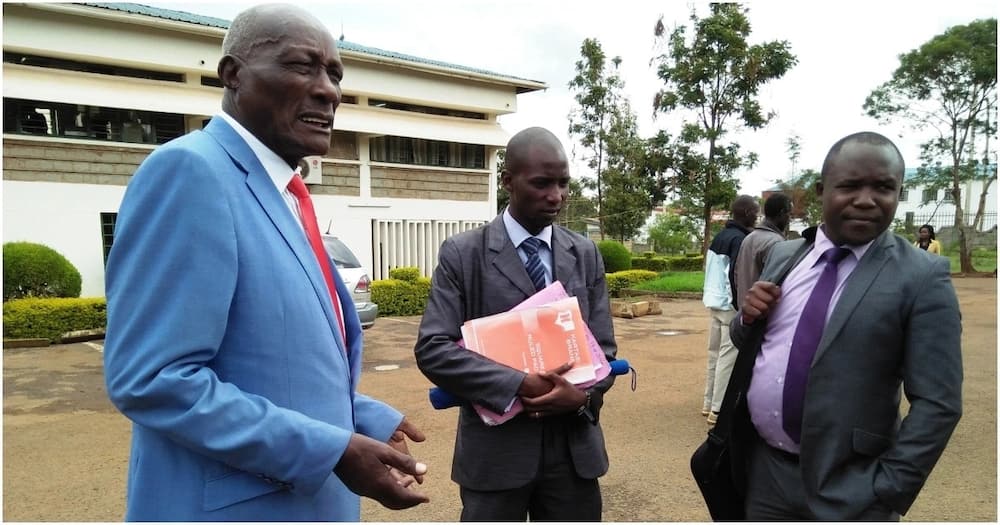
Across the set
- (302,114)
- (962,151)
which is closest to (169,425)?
(302,114)

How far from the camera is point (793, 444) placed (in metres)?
2.21

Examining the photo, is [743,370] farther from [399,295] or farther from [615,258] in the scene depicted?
[615,258]

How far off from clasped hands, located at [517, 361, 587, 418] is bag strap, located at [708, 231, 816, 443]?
21.2 inches

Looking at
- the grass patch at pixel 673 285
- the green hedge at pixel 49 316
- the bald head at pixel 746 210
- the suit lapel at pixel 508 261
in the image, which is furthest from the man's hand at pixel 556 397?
the grass patch at pixel 673 285

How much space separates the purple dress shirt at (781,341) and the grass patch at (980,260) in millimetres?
25335

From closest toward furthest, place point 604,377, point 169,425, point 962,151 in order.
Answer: point 169,425 < point 604,377 < point 962,151

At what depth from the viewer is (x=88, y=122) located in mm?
12891

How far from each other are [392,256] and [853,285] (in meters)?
15.1

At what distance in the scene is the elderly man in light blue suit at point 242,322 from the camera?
125cm

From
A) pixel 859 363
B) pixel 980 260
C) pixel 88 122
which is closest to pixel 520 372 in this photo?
pixel 859 363

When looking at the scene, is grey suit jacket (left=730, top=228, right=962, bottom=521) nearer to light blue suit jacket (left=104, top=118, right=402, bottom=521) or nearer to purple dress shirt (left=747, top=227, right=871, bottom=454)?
purple dress shirt (left=747, top=227, right=871, bottom=454)

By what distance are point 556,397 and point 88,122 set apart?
13.8 metres

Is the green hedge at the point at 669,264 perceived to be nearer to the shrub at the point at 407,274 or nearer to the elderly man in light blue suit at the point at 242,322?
the shrub at the point at 407,274

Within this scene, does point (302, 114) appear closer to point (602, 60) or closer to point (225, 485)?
point (225, 485)
